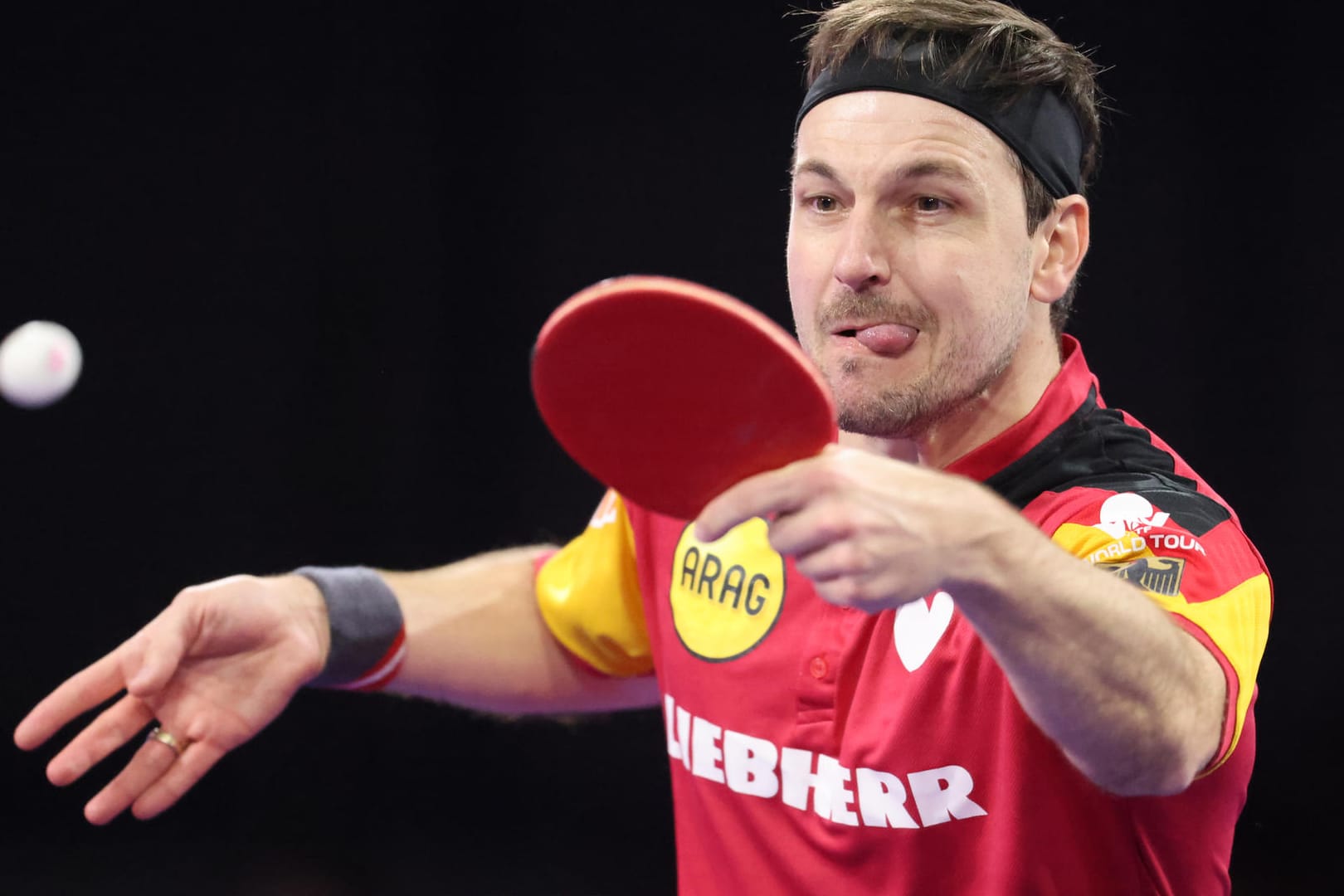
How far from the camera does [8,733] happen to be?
3617 mm

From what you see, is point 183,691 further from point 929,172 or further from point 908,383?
point 929,172

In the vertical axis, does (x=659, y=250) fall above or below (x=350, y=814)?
above

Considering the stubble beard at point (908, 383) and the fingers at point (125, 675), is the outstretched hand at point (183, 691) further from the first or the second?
the stubble beard at point (908, 383)

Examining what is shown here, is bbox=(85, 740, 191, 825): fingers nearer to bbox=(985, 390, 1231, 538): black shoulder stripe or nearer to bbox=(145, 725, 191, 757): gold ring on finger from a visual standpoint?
bbox=(145, 725, 191, 757): gold ring on finger

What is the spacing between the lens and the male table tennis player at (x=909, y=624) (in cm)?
150

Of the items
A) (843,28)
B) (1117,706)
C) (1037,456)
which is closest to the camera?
(1117,706)

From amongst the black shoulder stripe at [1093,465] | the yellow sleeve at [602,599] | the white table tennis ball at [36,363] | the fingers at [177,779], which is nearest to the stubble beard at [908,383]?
the black shoulder stripe at [1093,465]

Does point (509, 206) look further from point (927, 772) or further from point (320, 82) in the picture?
point (927, 772)

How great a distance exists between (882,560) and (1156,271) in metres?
2.46

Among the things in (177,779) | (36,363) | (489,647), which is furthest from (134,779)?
(36,363)

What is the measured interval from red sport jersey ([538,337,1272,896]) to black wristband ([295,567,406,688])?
15.5 inches

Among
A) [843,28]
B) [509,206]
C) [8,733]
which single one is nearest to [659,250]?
[509,206]

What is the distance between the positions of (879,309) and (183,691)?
1018 millimetres

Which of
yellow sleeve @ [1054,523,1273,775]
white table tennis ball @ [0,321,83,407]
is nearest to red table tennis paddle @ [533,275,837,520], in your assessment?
yellow sleeve @ [1054,523,1273,775]
